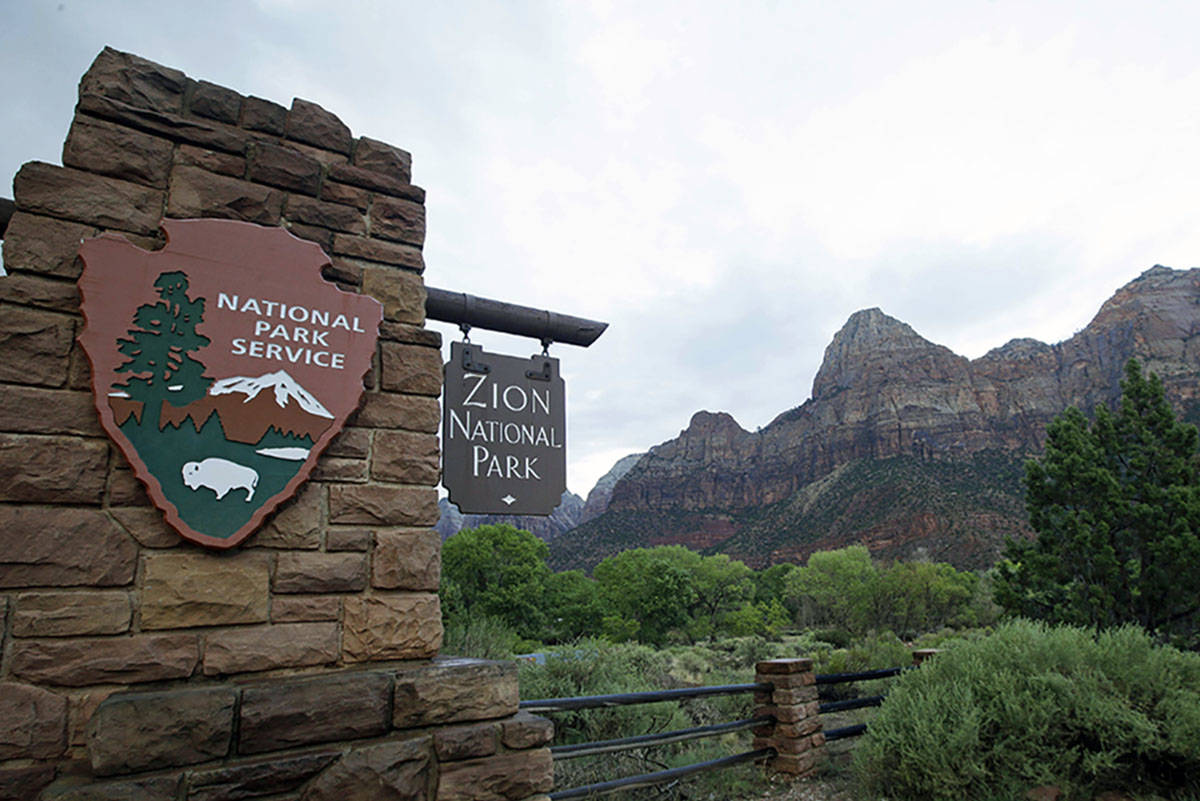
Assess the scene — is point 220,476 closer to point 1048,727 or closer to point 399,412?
point 399,412

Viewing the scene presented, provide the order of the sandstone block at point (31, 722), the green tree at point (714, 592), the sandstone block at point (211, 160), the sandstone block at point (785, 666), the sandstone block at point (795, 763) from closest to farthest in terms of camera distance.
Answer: the sandstone block at point (31, 722)
the sandstone block at point (211, 160)
the sandstone block at point (795, 763)
the sandstone block at point (785, 666)
the green tree at point (714, 592)

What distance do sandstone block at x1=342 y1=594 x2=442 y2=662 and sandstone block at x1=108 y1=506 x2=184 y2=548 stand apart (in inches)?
23.2

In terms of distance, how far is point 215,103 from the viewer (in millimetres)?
2398

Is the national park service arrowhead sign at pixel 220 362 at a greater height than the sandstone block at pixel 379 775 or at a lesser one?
greater

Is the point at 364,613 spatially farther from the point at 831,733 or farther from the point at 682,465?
the point at 682,465

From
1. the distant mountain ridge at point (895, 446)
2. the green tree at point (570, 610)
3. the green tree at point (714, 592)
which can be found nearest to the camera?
the green tree at point (570, 610)

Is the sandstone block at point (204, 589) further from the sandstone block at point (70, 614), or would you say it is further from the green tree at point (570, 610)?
the green tree at point (570, 610)

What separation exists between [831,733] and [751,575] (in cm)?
5588

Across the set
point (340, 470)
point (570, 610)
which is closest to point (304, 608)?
point (340, 470)

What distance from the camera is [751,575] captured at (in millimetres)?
58406

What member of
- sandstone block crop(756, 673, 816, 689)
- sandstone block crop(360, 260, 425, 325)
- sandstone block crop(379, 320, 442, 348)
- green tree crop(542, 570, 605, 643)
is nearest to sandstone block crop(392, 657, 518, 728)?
sandstone block crop(379, 320, 442, 348)

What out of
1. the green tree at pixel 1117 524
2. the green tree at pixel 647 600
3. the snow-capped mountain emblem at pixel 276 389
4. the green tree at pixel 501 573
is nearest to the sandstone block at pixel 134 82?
the snow-capped mountain emblem at pixel 276 389

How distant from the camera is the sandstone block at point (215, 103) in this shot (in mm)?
2367

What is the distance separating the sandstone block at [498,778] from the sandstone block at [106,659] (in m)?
0.89
